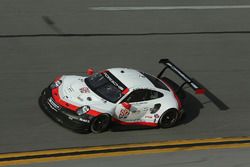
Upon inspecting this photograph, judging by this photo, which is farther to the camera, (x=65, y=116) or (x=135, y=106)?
(x=135, y=106)

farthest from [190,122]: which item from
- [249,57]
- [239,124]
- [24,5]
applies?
[24,5]

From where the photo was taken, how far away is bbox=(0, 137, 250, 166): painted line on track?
11.8 meters

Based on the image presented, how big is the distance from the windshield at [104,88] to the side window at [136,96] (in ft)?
0.78

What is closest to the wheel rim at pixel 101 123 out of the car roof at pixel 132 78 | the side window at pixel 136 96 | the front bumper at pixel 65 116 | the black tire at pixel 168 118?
the front bumper at pixel 65 116

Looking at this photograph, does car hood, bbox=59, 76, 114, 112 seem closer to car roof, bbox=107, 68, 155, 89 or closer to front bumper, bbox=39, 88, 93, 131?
front bumper, bbox=39, 88, 93, 131

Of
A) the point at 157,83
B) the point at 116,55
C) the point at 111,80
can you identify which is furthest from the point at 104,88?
the point at 116,55

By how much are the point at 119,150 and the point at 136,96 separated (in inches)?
61.1

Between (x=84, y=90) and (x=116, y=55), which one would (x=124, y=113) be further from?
(x=116, y=55)

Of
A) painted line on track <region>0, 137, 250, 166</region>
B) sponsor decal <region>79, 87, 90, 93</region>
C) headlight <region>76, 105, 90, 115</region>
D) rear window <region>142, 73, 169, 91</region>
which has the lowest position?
painted line on track <region>0, 137, 250, 166</region>

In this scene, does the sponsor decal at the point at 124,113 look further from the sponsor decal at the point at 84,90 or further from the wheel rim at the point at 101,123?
the sponsor decal at the point at 84,90

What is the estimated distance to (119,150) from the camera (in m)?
12.5

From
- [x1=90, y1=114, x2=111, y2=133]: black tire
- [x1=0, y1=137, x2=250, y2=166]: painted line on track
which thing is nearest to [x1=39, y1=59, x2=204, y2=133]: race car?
[x1=90, y1=114, x2=111, y2=133]: black tire

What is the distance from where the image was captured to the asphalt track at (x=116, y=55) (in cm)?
1324

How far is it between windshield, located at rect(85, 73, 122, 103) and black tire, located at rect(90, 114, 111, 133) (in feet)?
1.68
